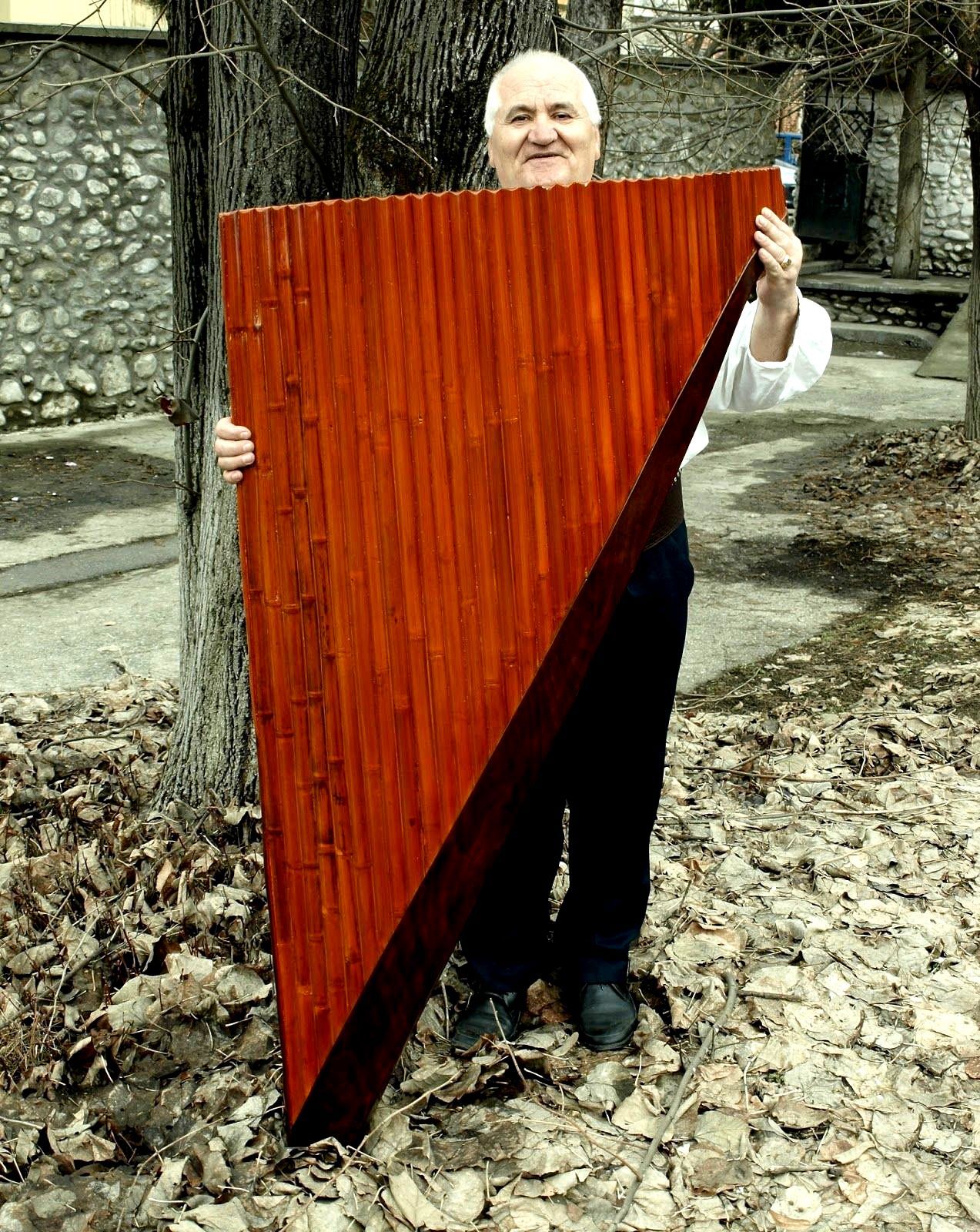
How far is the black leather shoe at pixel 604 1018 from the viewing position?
2203 mm

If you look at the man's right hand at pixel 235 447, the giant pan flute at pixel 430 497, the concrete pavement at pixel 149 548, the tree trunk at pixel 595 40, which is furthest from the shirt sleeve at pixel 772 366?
the concrete pavement at pixel 149 548

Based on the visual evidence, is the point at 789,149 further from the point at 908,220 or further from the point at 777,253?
the point at 777,253

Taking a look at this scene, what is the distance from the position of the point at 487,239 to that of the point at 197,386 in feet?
4.56

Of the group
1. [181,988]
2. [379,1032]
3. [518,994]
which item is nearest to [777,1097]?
[518,994]

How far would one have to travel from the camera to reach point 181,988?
233 centimetres

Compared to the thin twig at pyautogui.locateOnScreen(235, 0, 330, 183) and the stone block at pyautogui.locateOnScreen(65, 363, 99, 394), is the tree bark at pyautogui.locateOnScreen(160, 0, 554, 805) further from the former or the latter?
the stone block at pyautogui.locateOnScreen(65, 363, 99, 394)

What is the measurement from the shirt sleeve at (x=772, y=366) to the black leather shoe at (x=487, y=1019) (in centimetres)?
104

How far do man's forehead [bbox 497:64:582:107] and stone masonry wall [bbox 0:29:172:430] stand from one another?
18.8ft

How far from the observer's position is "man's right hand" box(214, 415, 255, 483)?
1812 millimetres

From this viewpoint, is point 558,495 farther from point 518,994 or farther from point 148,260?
point 148,260

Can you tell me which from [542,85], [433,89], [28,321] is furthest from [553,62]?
[28,321]

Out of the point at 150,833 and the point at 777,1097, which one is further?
the point at 150,833

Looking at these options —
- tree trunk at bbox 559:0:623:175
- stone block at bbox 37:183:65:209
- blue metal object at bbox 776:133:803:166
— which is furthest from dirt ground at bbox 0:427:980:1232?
blue metal object at bbox 776:133:803:166

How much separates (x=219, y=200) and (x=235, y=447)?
1.12 meters
